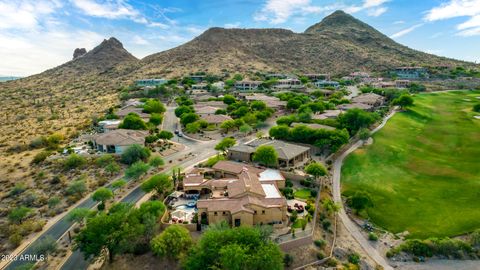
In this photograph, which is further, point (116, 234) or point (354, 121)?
point (354, 121)

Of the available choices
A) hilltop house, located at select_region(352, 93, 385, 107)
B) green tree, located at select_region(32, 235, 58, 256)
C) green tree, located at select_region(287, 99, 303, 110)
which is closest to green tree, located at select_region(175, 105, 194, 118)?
green tree, located at select_region(287, 99, 303, 110)

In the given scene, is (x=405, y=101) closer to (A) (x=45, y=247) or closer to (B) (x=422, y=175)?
(B) (x=422, y=175)

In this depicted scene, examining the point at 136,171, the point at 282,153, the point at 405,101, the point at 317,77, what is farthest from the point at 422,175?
the point at 317,77

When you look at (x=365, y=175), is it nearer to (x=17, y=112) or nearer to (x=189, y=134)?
(x=189, y=134)

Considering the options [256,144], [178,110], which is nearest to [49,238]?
[256,144]

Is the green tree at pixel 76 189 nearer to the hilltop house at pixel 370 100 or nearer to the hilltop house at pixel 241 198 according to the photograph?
the hilltop house at pixel 241 198

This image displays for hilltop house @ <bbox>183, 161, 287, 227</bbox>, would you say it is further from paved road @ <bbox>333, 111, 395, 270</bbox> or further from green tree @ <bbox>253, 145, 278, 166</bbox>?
paved road @ <bbox>333, 111, 395, 270</bbox>

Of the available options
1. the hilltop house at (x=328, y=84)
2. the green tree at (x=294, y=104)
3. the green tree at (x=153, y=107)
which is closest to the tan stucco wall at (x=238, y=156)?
the green tree at (x=294, y=104)
